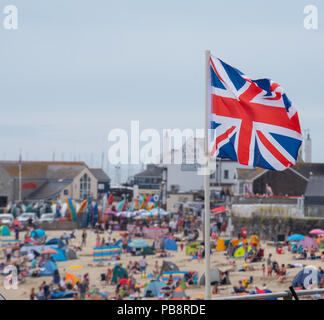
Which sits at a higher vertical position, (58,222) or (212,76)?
(212,76)

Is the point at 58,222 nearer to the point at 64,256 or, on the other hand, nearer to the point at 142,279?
the point at 64,256

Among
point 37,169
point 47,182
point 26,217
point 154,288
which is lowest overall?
A: point 154,288

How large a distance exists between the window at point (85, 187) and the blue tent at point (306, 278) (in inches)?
2367

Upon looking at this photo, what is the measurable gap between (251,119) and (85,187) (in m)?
76.3

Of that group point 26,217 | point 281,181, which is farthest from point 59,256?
point 281,181

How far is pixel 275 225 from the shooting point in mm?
43062

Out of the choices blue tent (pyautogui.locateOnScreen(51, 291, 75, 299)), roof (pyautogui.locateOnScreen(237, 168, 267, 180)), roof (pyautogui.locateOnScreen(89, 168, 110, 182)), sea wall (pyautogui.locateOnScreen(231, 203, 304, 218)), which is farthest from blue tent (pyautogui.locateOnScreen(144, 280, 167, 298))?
roof (pyautogui.locateOnScreen(89, 168, 110, 182))

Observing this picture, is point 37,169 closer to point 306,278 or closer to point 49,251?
point 49,251

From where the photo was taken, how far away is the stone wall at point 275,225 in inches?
1622

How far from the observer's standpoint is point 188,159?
70.4m

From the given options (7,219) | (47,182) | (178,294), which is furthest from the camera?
(47,182)
